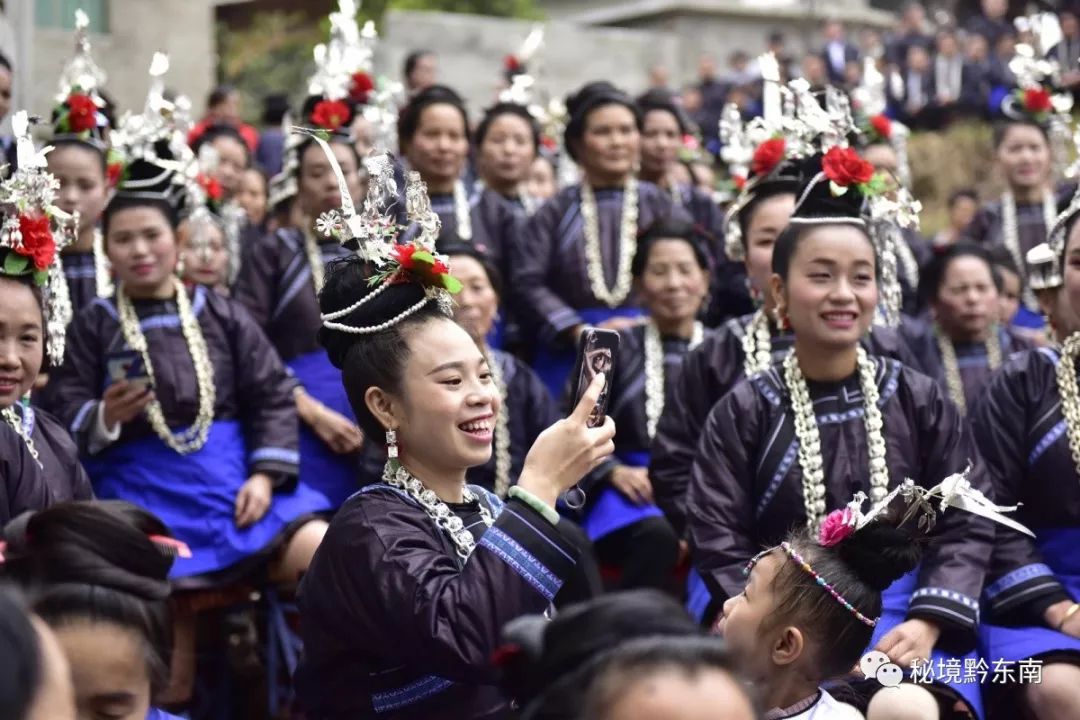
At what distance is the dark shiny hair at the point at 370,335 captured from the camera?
3.42 m

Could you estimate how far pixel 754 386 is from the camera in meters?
4.50

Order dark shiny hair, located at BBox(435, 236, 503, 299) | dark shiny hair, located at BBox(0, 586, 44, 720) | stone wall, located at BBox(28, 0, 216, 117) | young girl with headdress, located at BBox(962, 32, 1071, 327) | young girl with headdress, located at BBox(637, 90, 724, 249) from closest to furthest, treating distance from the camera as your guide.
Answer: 1. dark shiny hair, located at BBox(0, 586, 44, 720)
2. dark shiny hair, located at BBox(435, 236, 503, 299)
3. young girl with headdress, located at BBox(637, 90, 724, 249)
4. young girl with headdress, located at BBox(962, 32, 1071, 327)
5. stone wall, located at BBox(28, 0, 216, 117)

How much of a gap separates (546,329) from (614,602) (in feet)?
14.6

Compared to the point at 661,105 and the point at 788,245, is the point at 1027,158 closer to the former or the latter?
the point at 661,105

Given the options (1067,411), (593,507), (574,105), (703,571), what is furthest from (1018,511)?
(574,105)

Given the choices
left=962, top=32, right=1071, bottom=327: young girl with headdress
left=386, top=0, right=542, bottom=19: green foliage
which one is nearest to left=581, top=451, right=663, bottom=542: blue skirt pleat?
left=962, top=32, right=1071, bottom=327: young girl with headdress

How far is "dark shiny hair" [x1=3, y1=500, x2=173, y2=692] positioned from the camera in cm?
274

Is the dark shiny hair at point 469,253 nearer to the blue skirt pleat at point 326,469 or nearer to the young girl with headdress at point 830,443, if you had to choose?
the blue skirt pleat at point 326,469

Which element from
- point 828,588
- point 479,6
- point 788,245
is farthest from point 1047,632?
point 479,6

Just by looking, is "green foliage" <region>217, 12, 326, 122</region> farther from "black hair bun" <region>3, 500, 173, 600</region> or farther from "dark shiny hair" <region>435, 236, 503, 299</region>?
"black hair bun" <region>3, 500, 173, 600</region>

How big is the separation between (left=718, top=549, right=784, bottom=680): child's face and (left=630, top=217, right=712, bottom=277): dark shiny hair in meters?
2.64

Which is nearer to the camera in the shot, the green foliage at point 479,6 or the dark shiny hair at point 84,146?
the dark shiny hair at point 84,146

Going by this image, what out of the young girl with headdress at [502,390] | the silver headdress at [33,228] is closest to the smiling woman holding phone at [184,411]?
the silver headdress at [33,228]

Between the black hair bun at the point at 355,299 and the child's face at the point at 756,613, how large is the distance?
Result: 981mm
